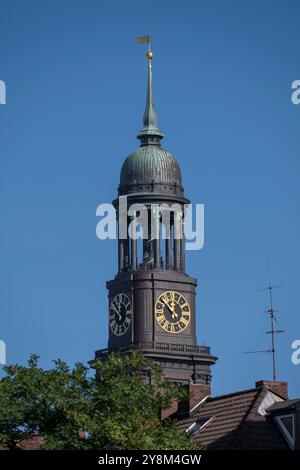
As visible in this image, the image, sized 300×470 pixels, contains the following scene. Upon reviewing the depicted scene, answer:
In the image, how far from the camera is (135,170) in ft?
586

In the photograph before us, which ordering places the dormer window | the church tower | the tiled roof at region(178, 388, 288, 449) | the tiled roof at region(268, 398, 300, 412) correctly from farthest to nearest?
the church tower → the dormer window → the tiled roof at region(268, 398, 300, 412) → the tiled roof at region(178, 388, 288, 449)

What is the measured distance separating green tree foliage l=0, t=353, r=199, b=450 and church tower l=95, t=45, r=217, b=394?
66310 mm

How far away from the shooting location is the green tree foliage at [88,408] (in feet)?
329

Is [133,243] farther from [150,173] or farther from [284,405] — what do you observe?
[284,405]

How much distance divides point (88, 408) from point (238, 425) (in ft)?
50.6

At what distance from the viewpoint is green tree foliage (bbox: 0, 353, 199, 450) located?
100188mm

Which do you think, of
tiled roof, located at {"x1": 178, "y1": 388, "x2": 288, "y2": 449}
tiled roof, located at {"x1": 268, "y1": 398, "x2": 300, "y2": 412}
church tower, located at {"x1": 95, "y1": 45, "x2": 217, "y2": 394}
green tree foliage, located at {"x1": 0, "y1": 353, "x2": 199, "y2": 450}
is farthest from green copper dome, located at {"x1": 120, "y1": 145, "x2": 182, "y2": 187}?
green tree foliage, located at {"x1": 0, "y1": 353, "x2": 199, "y2": 450}

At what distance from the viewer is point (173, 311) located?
581ft

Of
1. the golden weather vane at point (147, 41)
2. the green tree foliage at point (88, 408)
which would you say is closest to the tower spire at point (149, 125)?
the golden weather vane at point (147, 41)

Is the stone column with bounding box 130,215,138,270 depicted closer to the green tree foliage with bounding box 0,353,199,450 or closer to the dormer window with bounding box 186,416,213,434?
the dormer window with bounding box 186,416,213,434
